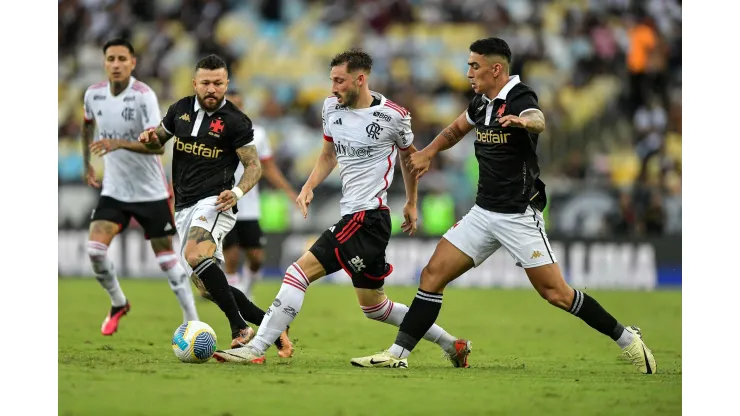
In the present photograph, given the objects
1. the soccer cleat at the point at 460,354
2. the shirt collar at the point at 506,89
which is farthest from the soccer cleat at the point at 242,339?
the shirt collar at the point at 506,89

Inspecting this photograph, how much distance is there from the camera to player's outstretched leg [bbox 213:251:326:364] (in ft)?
24.1

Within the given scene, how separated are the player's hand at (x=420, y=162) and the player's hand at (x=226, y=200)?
51.7 inches

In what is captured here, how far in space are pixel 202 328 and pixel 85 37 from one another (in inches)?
544

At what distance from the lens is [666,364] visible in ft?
28.4

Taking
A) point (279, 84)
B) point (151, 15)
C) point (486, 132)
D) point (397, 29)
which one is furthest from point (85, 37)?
point (486, 132)

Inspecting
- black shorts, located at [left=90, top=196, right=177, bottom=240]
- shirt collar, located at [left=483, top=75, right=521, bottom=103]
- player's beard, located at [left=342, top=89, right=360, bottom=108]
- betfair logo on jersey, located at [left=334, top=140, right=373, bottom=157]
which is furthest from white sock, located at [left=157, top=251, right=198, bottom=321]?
shirt collar, located at [left=483, top=75, right=521, bottom=103]

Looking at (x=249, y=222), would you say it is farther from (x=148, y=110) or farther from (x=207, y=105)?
(x=207, y=105)

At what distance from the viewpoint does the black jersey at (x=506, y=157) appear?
7445mm

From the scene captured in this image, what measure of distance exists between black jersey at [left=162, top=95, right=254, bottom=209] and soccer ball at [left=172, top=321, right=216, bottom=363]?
3.39 feet

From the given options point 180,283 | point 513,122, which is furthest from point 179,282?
point 513,122

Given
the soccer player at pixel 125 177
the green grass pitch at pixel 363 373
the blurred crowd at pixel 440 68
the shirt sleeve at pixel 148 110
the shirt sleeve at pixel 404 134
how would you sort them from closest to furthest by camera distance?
1. the green grass pitch at pixel 363 373
2. the shirt sleeve at pixel 404 134
3. the shirt sleeve at pixel 148 110
4. the soccer player at pixel 125 177
5. the blurred crowd at pixel 440 68

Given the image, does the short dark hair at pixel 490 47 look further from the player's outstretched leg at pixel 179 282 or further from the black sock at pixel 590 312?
the player's outstretched leg at pixel 179 282

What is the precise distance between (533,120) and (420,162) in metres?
0.93

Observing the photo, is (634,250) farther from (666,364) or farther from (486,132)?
(486,132)
